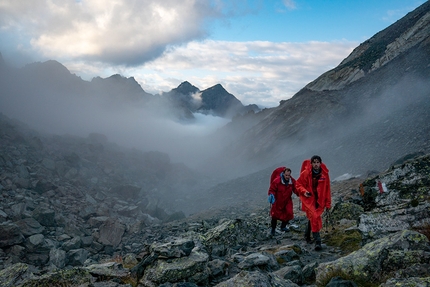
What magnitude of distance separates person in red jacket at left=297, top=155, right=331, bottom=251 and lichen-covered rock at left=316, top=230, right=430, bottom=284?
8.37 ft

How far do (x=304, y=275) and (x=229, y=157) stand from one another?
54283mm

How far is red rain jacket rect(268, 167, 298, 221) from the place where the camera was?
9164 millimetres

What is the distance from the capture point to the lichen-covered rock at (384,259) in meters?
4.07

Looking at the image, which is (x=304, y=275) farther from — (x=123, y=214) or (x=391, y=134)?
(x=391, y=134)

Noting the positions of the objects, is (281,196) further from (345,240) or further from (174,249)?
(174,249)

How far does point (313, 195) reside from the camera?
724 centimetres

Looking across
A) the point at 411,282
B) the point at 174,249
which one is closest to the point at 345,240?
the point at 411,282

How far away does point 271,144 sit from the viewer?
156ft

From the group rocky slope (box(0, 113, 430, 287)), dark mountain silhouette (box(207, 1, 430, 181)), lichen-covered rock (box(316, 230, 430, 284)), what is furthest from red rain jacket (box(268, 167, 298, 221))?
dark mountain silhouette (box(207, 1, 430, 181))

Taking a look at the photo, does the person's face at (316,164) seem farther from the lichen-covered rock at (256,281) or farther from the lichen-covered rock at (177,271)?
the lichen-covered rock at (256,281)

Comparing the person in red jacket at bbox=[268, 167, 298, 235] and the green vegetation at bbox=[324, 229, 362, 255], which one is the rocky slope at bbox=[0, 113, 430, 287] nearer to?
the green vegetation at bbox=[324, 229, 362, 255]

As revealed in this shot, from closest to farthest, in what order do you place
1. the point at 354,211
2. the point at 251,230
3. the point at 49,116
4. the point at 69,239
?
the point at 251,230 → the point at 354,211 → the point at 69,239 → the point at 49,116

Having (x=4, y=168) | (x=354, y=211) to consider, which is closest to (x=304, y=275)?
(x=354, y=211)

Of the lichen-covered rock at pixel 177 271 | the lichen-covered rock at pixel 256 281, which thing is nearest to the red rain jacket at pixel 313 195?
the lichen-covered rock at pixel 177 271
